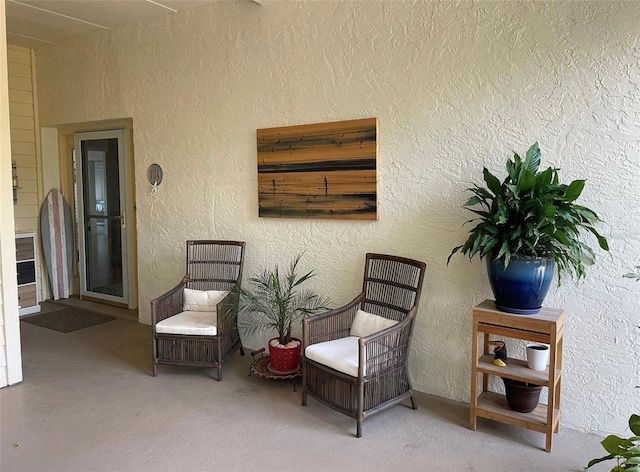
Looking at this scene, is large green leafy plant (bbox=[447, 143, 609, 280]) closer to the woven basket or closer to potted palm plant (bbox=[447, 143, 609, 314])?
potted palm plant (bbox=[447, 143, 609, 314])

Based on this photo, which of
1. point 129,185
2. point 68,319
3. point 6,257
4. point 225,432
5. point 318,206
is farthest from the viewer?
point 129,185

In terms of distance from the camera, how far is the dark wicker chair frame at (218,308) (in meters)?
3.54

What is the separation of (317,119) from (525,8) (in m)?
1.54

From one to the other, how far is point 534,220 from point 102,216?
4.88m

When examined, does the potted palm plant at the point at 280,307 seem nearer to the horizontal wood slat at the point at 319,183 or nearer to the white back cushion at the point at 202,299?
the white back cushion at the point at 202,299

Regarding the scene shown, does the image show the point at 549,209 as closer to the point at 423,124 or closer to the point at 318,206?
the point at 423,124

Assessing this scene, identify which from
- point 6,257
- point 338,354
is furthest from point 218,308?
point 6,257

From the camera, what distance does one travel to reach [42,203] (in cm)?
577

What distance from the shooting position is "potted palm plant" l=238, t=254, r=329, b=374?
3463 mm

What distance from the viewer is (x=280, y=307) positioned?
354 centimetres

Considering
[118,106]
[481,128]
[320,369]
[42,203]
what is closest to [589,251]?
[481,128]

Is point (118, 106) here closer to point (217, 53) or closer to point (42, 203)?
point (217, 53)

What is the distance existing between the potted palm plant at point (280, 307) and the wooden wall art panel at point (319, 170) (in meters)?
0.49

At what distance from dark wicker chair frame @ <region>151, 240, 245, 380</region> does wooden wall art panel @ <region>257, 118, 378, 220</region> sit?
0.55 m
